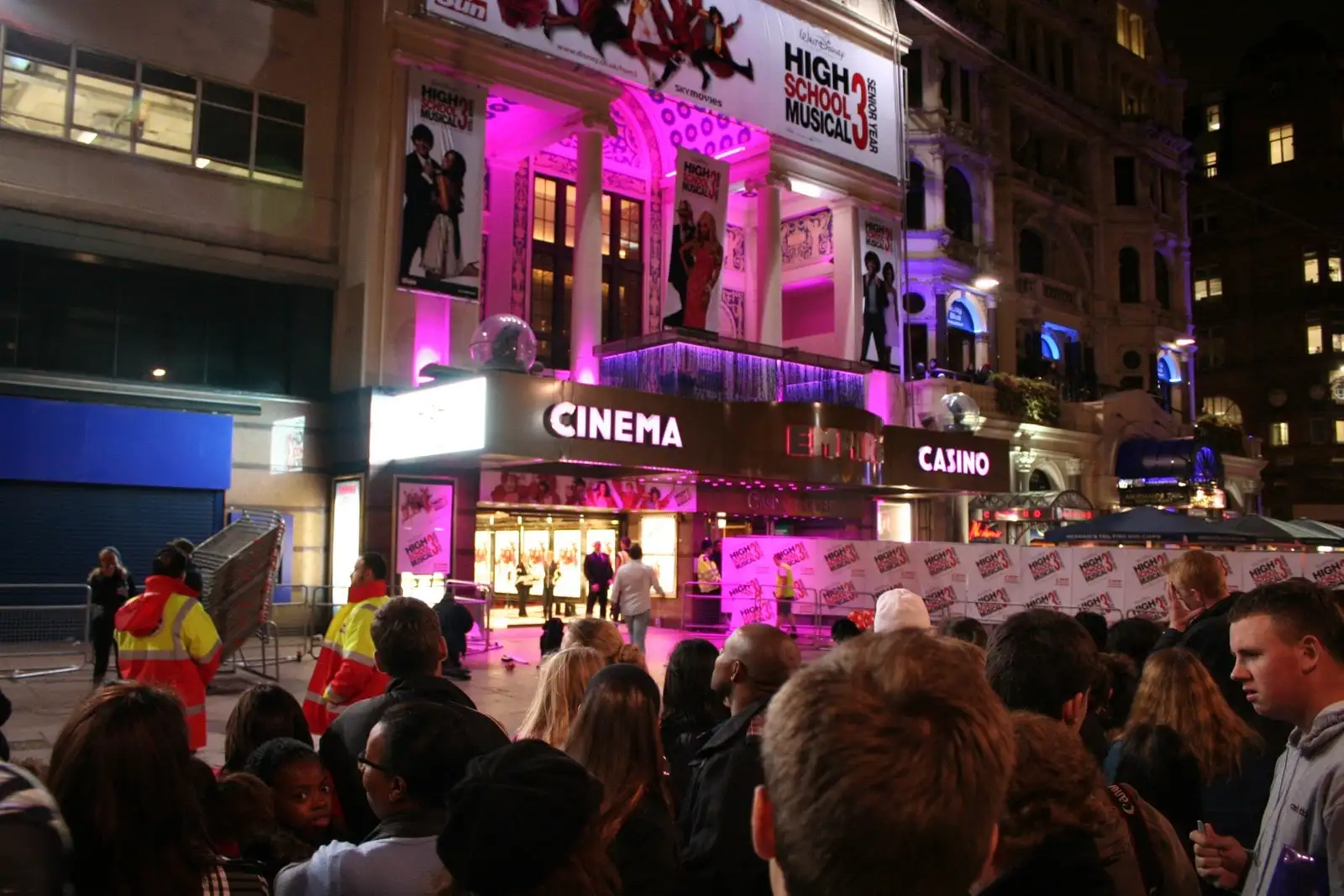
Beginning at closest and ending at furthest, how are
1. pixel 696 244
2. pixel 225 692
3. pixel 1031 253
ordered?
pixel 225 692, pixel 696 244, pixel 1031 253

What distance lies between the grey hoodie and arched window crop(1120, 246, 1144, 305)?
41.5 m

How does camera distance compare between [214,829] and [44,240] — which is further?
[44,240]

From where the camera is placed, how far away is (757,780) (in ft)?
11.8

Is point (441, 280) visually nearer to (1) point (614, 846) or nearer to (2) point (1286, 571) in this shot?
(2) point (1286, 571)

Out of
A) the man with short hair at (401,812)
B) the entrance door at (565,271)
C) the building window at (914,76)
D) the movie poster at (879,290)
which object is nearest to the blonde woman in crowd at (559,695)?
the man with short hair at (401,812)

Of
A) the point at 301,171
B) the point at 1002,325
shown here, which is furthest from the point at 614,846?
the point at 1002,325

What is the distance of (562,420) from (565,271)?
7.88 metres

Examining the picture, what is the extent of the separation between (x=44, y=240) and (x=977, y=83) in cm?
2852

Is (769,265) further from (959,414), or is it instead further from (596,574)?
(596,574)

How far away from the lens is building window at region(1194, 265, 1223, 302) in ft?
211

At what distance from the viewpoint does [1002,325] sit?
34.9 meters

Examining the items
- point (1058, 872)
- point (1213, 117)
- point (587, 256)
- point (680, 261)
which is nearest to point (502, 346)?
point (587, 256)

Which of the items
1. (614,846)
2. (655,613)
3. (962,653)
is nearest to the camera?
(962,653)

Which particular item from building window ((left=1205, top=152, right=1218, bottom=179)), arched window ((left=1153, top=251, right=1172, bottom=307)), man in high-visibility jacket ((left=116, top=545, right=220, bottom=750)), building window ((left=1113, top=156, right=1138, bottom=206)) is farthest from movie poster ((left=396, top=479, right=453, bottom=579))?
building window ((left=1205, top=152, right=1218, bottom=179))
